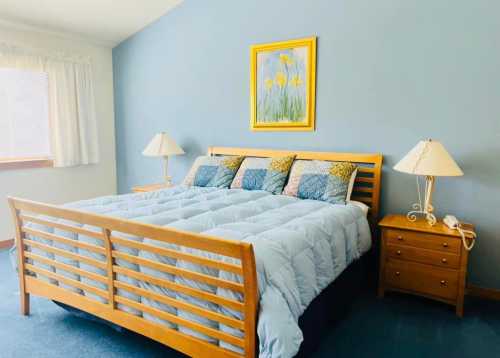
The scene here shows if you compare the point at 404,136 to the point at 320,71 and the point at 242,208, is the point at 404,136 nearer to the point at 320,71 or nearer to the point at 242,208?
the point at 320,71

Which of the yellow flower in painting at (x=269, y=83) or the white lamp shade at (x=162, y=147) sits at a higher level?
the yellow flower in painting at (x=269, y=83)

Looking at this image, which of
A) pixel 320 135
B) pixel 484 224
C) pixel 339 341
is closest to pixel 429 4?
pixel 320 135

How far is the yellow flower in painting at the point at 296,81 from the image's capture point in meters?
3.51

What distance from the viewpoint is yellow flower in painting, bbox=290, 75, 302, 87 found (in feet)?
11.5

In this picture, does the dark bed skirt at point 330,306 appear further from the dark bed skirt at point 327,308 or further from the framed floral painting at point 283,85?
the framed floral painting at point 283,85

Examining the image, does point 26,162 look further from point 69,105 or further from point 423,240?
point 423,240

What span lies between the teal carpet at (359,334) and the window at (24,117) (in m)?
1.74

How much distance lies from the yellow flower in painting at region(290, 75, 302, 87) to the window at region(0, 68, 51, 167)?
8.60 ft

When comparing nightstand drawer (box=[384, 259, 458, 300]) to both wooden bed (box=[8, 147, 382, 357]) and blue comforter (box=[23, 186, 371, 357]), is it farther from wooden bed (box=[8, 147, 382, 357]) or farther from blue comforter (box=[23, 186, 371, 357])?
wooden bed (box=[8, 147, 382, 357])

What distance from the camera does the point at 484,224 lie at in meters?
→ 2.80

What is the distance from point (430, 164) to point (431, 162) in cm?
2

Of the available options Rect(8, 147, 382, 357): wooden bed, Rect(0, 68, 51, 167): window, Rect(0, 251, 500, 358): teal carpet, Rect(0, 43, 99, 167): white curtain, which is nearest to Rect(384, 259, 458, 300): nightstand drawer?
Rect(0, 251, 500, 358): teal carpet

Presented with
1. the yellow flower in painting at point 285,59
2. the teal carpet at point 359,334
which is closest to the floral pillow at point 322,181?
the teal carpet at point 359,334

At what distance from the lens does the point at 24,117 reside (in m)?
3.98
